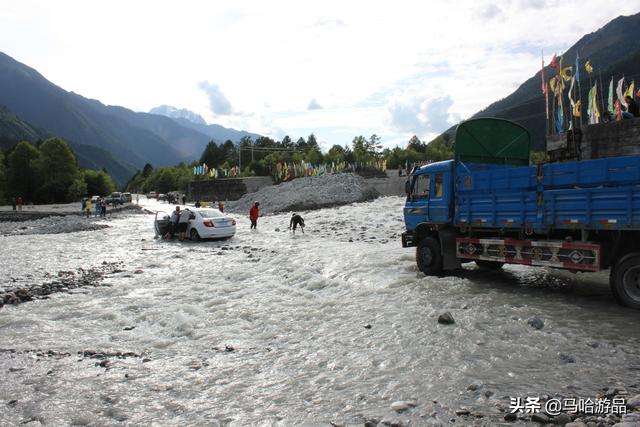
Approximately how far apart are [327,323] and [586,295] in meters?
5.56

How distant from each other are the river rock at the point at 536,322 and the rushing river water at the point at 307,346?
11 centimetres

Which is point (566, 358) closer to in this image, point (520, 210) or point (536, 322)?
point (536, 322)

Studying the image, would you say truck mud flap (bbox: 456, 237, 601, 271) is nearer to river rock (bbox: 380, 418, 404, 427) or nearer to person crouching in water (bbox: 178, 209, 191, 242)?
river rock (bbox: 380, 418, 404, 427)

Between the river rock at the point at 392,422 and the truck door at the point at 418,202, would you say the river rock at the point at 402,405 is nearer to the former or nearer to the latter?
the river rock at the point at 392,422

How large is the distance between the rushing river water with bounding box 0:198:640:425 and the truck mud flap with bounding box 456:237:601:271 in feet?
2.38

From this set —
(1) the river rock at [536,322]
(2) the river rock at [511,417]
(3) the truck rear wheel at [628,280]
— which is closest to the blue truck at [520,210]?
(3) the truck rear wheel at [628,280]

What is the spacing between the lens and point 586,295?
9.83 meters

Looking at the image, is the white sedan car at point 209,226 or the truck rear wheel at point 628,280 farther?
the white sedan car at point 209,226

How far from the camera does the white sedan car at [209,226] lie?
22422 millimetres

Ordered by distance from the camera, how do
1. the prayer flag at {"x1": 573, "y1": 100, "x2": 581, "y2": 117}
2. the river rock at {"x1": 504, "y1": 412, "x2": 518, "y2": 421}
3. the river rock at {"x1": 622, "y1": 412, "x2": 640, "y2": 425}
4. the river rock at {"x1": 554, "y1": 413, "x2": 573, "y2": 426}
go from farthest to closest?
the prayer flag at {"x1": 573, "y1": 100, "x2": 581, "y2": 117}, the river rock at {"x1": 504, "y1": 412, "x2": 518, "y2": 421}, the river rock at {"x1": 554, "y1": 413, "x2": 573, "y2": 426}, the river rock at {"x1": 622, "y1": 412, "x2": 640, "y2": 425}

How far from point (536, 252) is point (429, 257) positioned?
3.03 m

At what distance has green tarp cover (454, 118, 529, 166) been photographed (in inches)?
486

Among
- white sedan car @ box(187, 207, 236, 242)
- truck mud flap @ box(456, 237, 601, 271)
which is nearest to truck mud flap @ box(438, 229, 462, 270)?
truck mud flap @ box(456, 237, 601, 271)

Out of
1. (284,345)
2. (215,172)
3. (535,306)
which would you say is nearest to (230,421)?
(284,345)
